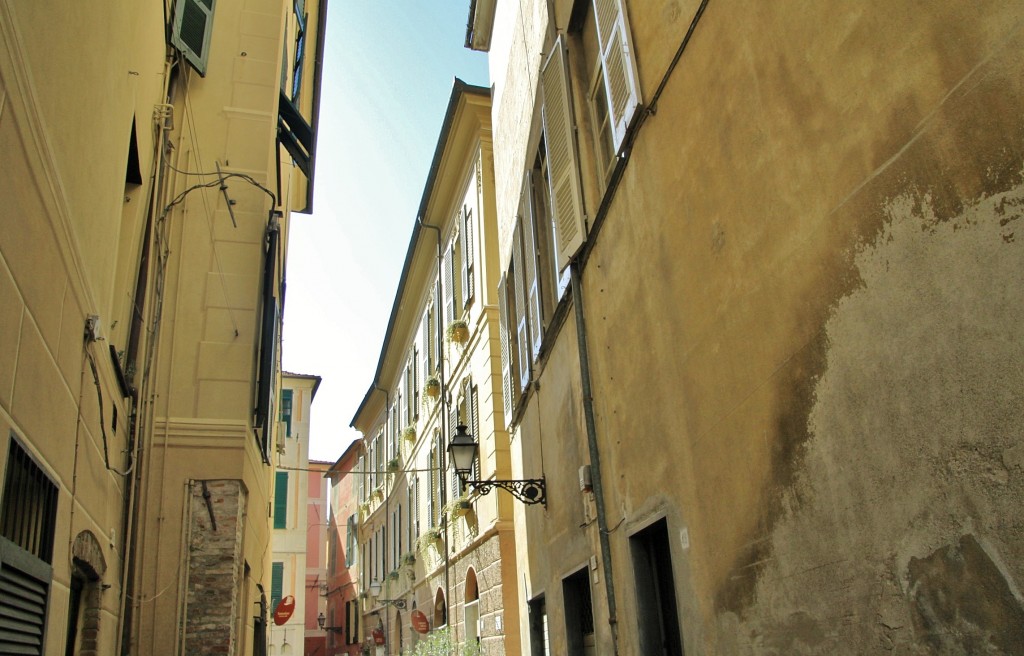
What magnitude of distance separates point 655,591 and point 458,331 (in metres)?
11.5

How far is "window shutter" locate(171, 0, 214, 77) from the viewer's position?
8633 millimetres

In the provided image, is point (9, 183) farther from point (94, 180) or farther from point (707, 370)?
point (707, 370)

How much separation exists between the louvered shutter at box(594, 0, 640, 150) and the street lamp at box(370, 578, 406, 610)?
64.4ft

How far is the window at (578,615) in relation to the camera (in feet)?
26.0

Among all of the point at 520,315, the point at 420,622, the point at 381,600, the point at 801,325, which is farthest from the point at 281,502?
the point at 801,325

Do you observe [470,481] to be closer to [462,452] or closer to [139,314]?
[462,452]

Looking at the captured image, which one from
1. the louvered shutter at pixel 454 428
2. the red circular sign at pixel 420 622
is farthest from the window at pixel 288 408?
the louvered shutter at pixel 454 428

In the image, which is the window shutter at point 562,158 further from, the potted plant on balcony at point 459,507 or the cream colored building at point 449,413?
the potted plant on balcony at point 459,507

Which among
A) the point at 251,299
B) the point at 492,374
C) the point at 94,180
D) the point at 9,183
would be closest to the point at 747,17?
the point at 9,183

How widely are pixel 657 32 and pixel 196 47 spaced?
595 centimetres

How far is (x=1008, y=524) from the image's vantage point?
2.39m

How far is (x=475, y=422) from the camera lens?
1667 centimetres

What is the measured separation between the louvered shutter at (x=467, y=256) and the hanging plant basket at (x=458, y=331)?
38 centimetres

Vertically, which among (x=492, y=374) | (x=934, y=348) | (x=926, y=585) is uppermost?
(x=492, y=374)
